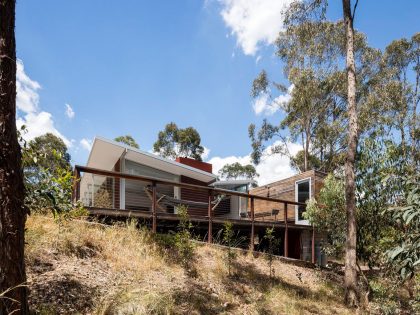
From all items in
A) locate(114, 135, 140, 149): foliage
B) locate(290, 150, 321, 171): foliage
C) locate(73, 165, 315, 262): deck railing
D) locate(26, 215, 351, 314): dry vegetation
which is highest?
locate(114, 135, 140, 149): foliage

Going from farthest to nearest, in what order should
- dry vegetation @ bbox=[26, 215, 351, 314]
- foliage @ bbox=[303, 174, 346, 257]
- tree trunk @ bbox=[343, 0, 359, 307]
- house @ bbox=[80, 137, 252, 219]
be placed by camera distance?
1. house @ bbox=[80, 137, 252, 219]
2. foliage @ bbox=[303, 174, 346, 257]
3. tree trunk @ bbox=[343, 0, 359, 307]
4. dry vegetation @ bbox=[26, 215, 351, 314]

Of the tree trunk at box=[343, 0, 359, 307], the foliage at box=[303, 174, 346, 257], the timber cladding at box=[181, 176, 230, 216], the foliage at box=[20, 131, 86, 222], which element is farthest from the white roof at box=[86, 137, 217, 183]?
the foliage at box=[20, 131, 86, 222]

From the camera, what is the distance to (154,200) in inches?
333

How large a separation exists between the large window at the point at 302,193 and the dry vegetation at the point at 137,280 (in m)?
7.32

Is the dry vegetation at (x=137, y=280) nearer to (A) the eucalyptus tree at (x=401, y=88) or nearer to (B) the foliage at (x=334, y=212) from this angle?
(B) the foliage at (x=334, y=212)

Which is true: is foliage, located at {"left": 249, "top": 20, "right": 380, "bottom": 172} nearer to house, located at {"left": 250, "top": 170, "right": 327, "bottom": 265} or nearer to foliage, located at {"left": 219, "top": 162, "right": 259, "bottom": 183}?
house, located at {"left": 250, "top": 170, "right": 327, "bottom": 265}

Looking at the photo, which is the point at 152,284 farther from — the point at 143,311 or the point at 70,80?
the point at 70,80

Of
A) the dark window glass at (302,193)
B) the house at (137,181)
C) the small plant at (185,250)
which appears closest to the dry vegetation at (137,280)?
the small plant at (185,250)

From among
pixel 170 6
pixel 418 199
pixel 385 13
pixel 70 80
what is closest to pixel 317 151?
pixel 385 13

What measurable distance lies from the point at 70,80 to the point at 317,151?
21.3 metres

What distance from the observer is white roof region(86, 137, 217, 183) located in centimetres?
1381

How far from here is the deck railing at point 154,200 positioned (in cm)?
A: 848

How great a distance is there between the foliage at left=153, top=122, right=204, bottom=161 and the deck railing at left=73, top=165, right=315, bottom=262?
16.7 meters

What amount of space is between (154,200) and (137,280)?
8.65 ft
